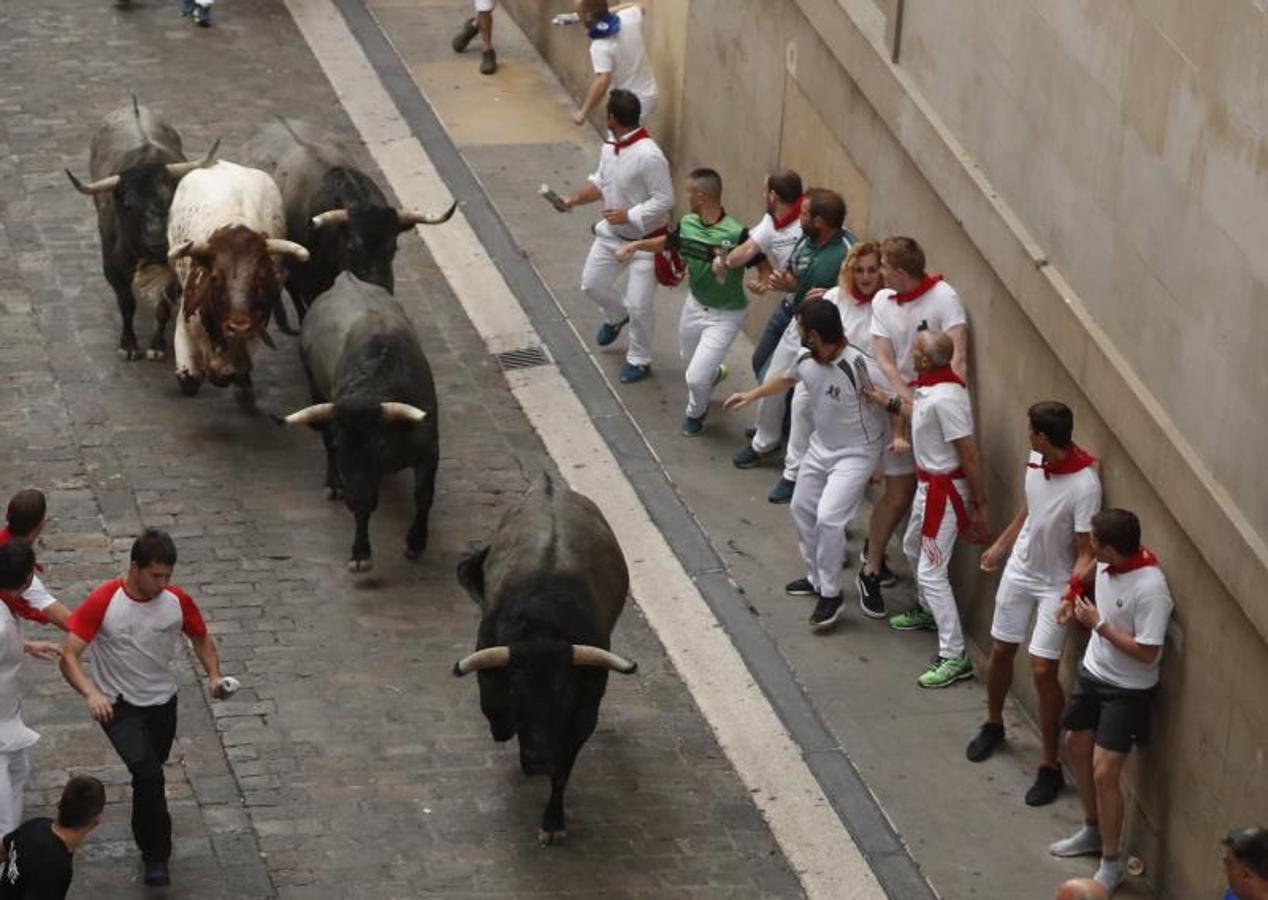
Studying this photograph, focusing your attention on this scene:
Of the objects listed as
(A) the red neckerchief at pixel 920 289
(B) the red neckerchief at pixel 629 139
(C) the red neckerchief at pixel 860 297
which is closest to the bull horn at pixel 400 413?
(C) the red neckerchief at pixel 860 297

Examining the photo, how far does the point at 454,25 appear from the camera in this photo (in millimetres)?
25438

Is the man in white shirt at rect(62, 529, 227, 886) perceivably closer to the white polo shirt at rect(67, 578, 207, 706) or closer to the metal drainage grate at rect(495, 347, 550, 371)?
the white polo shirt at rect(67, 578, 207, 706)

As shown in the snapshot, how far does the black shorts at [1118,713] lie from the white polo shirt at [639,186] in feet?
20.9

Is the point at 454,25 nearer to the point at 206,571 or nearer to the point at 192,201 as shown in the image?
the point at 192,201

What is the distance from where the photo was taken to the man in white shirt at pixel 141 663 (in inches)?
487

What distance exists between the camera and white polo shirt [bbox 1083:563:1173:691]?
12.7 meters

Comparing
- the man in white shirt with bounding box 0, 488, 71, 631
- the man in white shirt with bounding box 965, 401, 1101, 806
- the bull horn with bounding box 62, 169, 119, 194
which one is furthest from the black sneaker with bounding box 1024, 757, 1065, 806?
the bull horn with bounding box 62, 169, 119, 194

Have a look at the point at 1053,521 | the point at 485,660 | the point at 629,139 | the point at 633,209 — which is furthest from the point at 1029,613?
the point at 629,139

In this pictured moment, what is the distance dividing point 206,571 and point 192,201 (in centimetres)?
308

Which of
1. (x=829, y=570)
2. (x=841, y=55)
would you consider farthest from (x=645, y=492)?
A: (x=841, y=55)

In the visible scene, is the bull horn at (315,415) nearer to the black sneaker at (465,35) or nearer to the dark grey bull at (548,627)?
the dark grey bull at (548,627)

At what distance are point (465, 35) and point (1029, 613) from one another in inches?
481

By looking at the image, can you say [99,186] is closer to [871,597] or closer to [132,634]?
[871,597]

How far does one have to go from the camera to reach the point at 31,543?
13117 millimetres
